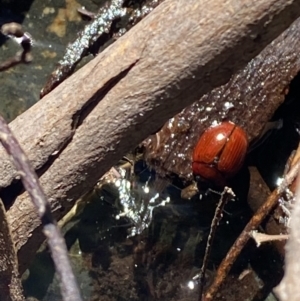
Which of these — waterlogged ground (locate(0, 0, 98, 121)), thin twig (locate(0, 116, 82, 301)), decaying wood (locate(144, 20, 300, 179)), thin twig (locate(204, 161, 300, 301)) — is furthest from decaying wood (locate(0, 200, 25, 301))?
waterlogged ground (locate(0, 0, 98, 121))

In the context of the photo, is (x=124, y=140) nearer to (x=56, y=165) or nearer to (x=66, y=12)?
(x=56, y=165)

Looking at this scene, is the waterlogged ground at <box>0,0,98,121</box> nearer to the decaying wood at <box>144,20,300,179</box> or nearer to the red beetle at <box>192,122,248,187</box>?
the decaying wood at <box>144,20,300,179</box>

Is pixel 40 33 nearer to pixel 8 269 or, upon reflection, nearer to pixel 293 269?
pixel 8 269

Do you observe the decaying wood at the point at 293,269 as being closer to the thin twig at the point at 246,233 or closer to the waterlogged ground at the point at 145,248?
the thin twig at the point at 246,233

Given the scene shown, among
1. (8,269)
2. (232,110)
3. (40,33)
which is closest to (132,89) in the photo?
(8,269)

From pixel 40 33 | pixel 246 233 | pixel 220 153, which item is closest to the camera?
pixel 246 233

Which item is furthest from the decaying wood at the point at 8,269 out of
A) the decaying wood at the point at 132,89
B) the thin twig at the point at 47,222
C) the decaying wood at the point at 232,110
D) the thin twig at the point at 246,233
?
the decaying wood at the point at 232,110
